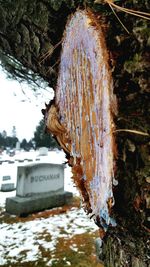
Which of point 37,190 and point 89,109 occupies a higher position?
point 89,109

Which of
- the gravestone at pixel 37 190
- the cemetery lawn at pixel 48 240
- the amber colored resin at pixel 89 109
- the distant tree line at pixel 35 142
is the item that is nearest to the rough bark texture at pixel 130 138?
the amber colored resin at pixel 89 109

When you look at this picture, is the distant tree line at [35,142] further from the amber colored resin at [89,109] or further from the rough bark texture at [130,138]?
the rough bark texture at [130,138]

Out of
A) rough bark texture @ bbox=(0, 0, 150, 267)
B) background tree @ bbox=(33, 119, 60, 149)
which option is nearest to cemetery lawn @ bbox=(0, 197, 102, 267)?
rough bark texture @ bbox=(0, 0, 150, 267)

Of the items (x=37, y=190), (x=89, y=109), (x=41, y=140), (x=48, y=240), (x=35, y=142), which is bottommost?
(x=48, y=240)

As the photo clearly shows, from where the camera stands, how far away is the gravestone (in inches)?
239

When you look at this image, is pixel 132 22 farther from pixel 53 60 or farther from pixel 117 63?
pixel 53 60

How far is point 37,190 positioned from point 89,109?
609 cm

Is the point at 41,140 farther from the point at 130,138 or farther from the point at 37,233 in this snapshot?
the point at 130,138

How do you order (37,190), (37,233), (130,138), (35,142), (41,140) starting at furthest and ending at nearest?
(35,142), (41,140), (37,190), (37,233), (130,138)

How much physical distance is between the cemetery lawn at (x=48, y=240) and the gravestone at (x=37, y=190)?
8.7 inches

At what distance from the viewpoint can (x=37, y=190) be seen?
6641 mm

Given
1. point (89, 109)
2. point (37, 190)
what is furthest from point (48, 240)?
point (89, 109)

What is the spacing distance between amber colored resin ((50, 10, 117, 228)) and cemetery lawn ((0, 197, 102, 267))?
308 cm

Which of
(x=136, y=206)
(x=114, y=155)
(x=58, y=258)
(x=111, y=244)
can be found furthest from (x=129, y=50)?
(x=58, y=258)
